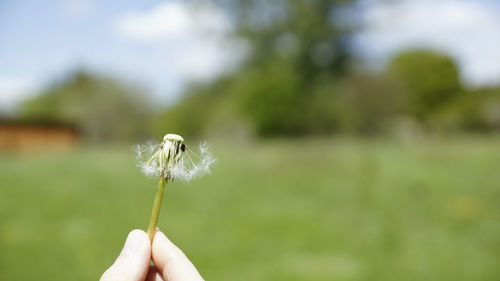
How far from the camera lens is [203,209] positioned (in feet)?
36.5

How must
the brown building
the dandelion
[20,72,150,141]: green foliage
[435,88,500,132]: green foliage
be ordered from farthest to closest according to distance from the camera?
[20,72,150,141]: green foliage < [435,88,500,132]: green foliage < the brown building < the dandelion

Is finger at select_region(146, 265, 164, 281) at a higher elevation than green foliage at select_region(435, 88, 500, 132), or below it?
below

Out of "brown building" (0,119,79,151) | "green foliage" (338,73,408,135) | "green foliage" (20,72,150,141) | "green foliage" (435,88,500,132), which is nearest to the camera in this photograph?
"green foliage" (338,73,408,135)

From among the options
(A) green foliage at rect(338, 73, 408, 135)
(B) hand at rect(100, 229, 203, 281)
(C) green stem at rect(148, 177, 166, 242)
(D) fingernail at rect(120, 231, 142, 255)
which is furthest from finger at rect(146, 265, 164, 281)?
(A) green foliage at rect(338, 73, 408, 135)

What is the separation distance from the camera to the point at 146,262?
1.27 m

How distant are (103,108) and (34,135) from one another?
16.7 metres

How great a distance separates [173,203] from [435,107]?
178 ft

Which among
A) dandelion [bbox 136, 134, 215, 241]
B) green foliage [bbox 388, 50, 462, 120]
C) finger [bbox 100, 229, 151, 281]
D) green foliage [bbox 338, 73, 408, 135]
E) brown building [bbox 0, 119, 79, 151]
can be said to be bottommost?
finger [bbox 100, 229, 151, 281]

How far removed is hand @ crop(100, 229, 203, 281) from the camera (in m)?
1.24

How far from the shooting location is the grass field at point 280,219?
7.70 m

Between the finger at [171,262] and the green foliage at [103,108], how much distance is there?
143ft

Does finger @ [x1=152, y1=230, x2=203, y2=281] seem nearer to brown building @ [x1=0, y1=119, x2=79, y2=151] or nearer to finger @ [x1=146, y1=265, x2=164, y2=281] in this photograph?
finger @ [x1=146, y1=265, x2=164, y2=281]

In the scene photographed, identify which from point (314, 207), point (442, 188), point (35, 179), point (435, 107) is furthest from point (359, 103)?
point (435, 107)

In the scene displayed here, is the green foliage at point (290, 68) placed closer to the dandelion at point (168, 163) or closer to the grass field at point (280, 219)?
the grass field at point (280, 219)
